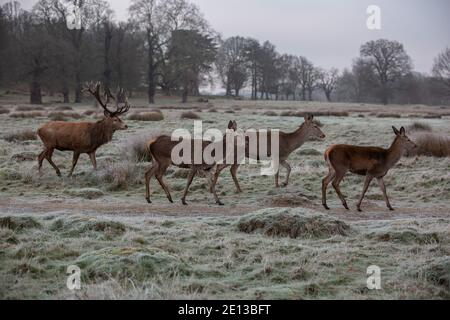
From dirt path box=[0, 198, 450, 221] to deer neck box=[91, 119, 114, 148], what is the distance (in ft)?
12.3

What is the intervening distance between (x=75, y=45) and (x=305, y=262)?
172 ft

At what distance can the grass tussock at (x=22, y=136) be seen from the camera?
20.6 metres

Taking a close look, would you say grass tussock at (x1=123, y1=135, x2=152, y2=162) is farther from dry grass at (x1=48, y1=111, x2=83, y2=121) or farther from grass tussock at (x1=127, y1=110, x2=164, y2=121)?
dry grass at (x1=48, y1=111, x2=83, y2=121)

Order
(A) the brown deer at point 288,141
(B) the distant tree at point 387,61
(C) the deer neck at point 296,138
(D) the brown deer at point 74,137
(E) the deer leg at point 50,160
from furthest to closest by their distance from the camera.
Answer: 1. (B) the distant tree at point 387,61
2. (D) the brown deer at point 74,137
3. (C) the deer neck at point 296,138
4. (E) the deer leg at point 50,160
5. (A) the brown deer at point 288,141

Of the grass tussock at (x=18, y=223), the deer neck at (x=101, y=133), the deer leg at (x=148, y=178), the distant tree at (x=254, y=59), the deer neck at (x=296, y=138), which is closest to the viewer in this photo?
the grass tussock at (x=18, y=223)

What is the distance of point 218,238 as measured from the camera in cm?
823

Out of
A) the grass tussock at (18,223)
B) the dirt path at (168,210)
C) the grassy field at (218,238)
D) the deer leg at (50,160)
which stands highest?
the deer leg at (50,160)

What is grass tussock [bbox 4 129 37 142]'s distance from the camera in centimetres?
2064

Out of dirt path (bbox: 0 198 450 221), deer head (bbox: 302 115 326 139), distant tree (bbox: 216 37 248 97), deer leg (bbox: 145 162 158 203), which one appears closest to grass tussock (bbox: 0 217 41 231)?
dirt path (bbox: 0 198 450 221)

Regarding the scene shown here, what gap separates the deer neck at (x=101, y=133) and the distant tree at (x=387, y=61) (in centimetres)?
6789

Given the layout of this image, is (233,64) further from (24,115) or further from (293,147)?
(293,147)

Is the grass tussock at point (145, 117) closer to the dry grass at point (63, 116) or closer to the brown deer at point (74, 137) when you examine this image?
the dry grass at point (63, 116)

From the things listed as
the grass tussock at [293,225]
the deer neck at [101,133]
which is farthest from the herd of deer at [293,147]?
the grass tussock at [293,225]

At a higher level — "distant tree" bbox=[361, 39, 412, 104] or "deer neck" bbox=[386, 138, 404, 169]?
"distant tree" bbox=[361, 39, 412, 104]
